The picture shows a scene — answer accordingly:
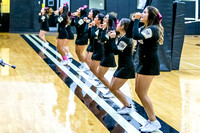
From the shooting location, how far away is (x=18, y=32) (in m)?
22.2

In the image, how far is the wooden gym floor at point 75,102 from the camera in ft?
19.8

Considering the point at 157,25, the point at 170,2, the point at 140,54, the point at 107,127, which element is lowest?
the point at 107,127

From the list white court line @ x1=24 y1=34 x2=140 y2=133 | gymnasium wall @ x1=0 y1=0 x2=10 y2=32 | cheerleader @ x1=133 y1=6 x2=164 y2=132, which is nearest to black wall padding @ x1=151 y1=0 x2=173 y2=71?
white court line @ x1=24 y1=34 x2=140 y2=133

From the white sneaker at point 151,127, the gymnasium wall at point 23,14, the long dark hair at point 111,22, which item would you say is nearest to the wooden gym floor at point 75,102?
the white sneaker at point 151,127

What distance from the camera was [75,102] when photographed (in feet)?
24.5

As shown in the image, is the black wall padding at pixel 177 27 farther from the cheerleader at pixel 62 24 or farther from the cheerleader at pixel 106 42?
the cheerleader at pixel 106 42

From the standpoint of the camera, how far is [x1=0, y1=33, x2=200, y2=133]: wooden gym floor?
6043 mm

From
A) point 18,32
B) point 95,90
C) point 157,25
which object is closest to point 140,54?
point 157,25

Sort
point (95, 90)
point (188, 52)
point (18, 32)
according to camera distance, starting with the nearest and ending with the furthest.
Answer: point (95, 90) → point (188, 52) → point (18, 32)

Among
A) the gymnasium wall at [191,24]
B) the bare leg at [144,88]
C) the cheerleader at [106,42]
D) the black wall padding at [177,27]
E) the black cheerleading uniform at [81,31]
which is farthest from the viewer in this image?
the gymnasium wall at [191,24]

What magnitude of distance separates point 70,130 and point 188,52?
1163cm

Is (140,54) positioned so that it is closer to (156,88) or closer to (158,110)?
(158,110)

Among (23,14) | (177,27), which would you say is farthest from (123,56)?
(23,14)

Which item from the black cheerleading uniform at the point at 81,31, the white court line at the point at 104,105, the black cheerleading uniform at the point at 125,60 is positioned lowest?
the white court line at the point at 104,105
